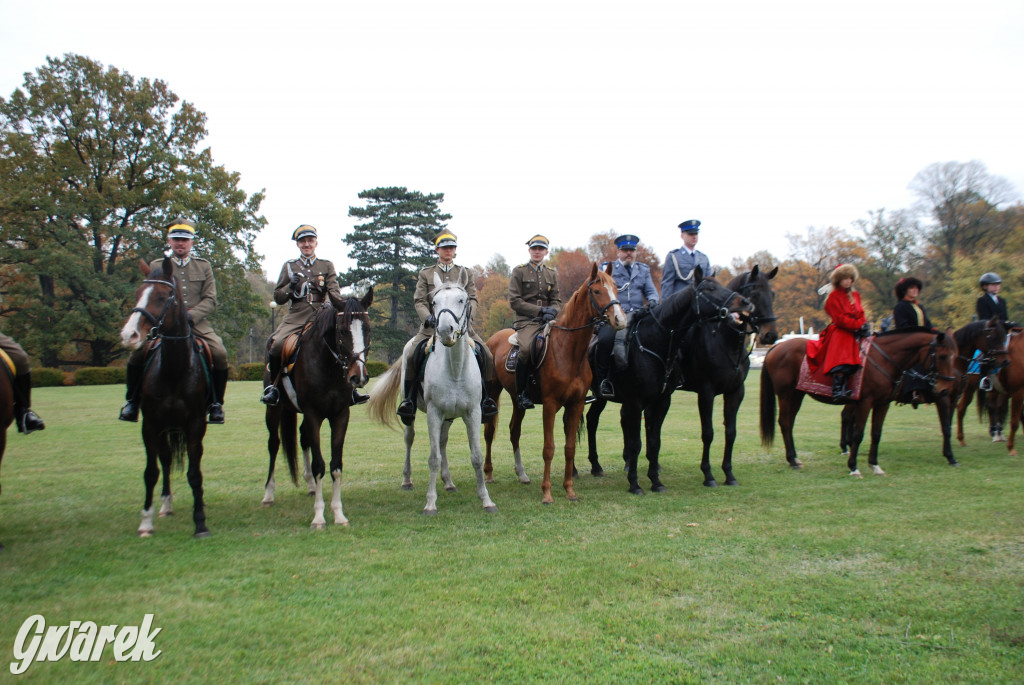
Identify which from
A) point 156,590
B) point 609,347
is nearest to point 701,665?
point 156,590

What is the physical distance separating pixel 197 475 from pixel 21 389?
7.95ft

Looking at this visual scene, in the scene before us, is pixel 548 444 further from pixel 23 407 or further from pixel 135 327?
pixel 23 407

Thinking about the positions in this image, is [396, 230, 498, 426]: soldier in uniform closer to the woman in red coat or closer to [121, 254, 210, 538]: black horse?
[121, 254, 210, 538]: black horse

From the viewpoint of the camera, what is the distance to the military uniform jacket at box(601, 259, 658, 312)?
10.6 meters

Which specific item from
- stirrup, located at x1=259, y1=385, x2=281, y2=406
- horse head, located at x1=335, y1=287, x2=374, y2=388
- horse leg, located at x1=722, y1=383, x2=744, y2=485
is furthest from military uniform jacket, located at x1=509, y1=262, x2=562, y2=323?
stirrup, located at x1=259, y1=385, x2=281, y2=406

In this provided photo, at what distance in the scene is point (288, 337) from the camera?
856cm

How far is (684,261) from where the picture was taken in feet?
34.4

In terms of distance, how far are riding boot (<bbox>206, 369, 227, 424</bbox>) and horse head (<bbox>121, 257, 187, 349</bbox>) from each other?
926 mm

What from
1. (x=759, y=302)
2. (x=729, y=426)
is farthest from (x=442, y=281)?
(x=729, y=426)

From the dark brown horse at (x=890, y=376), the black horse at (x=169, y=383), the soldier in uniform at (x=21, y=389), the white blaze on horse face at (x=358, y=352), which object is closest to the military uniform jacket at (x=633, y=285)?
the dark brown horse at (x=890, y=376)

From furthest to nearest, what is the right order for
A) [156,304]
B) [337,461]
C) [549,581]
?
[337,461] → [156,304] → [549,581]

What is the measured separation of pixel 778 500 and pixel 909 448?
254 inches

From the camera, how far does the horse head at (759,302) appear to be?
8.82 metres

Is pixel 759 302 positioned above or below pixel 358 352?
above
